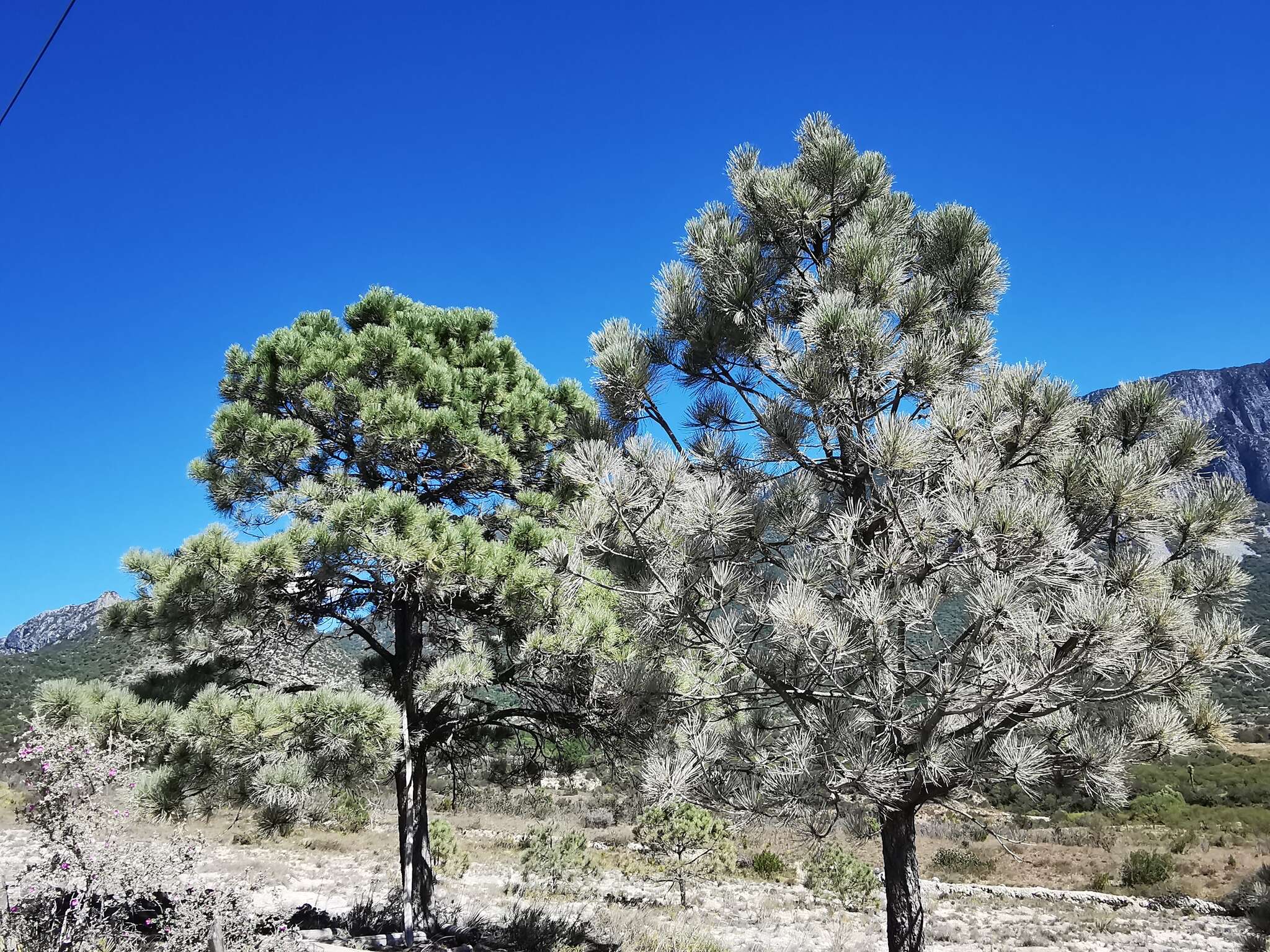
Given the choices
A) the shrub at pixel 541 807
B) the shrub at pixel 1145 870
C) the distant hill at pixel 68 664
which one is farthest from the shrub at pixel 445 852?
the shrub at pixel 1145 870

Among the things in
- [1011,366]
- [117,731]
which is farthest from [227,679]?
[1011,366]

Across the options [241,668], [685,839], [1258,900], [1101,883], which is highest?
[241,668]

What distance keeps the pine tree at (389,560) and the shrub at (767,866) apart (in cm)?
1455

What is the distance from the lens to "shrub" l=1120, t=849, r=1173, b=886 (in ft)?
59.5

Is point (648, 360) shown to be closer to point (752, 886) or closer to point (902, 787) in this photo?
point (902, 787)

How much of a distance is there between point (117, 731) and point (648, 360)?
5.14m

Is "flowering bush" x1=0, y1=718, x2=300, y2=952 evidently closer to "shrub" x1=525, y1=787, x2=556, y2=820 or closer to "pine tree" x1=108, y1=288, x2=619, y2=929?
"pine tree" x1=108, y1=288, x2=619, y2=929

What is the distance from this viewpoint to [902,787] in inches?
182

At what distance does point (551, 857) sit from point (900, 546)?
14495 millimetres

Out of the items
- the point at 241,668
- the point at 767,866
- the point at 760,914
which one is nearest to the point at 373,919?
the point at 241,668

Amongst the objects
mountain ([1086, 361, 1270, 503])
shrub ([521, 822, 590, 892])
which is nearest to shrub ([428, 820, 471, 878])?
shrub ([521, 822, 590, 892])

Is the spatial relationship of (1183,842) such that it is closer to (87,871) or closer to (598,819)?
(598,819)

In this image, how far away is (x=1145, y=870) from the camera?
1828cm

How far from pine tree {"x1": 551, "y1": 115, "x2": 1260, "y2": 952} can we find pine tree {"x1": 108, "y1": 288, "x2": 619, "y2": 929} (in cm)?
157
